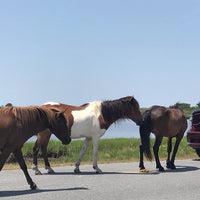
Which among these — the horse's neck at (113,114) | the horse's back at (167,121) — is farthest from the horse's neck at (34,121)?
the horse's back at (167,121)

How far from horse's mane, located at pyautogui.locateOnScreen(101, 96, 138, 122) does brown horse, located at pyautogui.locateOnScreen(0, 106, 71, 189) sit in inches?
110

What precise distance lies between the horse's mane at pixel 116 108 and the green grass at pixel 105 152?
11.5 feet

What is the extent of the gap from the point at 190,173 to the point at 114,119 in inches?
100

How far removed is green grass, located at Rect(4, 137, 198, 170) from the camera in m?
17.7

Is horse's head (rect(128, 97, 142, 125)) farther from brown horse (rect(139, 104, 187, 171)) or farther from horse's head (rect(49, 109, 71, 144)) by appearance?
horse's head (rect(49, 109, 71, 144))

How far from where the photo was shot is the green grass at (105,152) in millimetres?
17672

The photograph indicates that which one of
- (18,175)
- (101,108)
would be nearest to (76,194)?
(18,175)

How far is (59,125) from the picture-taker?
10.7 m

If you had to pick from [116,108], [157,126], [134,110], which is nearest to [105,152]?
[157,126]

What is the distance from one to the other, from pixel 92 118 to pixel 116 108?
0.79 metres

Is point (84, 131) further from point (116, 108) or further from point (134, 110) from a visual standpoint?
point (134, 110)

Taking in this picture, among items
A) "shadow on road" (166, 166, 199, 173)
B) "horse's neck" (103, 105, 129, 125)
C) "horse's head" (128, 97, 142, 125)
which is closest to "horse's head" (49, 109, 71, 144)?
"horse's neck" (103, 105, 129, 125)

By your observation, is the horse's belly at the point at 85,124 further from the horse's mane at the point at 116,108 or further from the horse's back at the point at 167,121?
the horse's back at the point at 167,121

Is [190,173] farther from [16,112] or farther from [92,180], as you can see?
[16,112]
